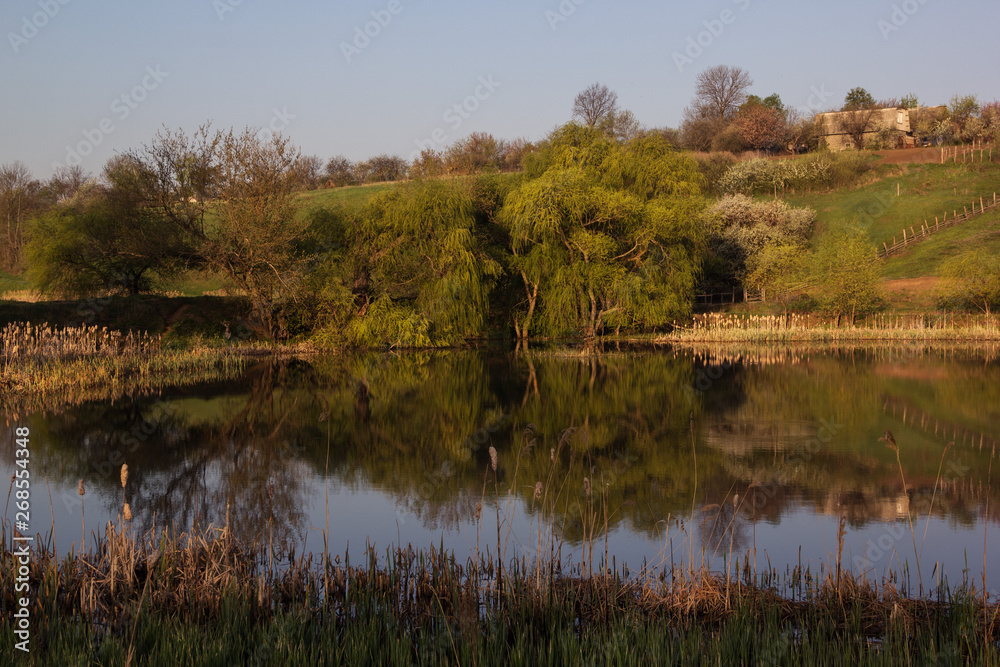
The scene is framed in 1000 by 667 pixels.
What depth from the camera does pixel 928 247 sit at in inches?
1924

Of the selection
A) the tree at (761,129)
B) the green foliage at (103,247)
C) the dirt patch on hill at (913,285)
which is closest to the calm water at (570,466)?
the green foliage at (103,247)

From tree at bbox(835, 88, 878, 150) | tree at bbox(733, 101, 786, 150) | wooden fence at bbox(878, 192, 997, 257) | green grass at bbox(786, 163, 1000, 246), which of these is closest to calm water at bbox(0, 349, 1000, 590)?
wooden fence at bbox(878, 192, 997, 257)

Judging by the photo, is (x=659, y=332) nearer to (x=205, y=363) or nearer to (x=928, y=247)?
(x=205, y=363)

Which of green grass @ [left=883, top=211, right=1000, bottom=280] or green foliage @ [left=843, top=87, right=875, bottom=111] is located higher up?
green foliage @ [left=843, top=87, right=875, bottom=111]

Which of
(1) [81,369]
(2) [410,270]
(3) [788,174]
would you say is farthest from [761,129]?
(1) [81,369]

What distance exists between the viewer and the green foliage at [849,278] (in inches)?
1326

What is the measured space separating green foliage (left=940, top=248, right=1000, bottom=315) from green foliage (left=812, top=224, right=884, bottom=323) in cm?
303

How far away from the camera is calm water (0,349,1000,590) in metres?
7.71

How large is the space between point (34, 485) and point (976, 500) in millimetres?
11907

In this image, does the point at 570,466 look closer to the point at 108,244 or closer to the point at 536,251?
the point at 536,251

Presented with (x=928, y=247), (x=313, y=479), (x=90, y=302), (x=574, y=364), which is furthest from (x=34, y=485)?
(x=928, y=247)

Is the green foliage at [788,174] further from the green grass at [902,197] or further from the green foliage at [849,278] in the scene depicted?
the green foliage at [849,278]

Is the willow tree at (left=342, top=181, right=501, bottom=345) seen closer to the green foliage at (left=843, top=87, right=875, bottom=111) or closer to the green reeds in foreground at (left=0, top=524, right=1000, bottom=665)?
the green reeds in foreground at (left=0, top=524, right=1000, bottom=665)

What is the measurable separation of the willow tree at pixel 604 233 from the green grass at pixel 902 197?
22.6 meters
